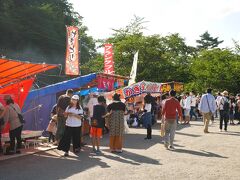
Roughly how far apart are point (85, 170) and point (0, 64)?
5246 mm

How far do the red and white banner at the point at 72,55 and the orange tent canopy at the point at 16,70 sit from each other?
4.92 meters

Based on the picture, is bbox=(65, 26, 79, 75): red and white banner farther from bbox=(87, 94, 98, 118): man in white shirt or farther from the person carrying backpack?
the person carrying backpack

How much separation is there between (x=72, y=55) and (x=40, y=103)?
420cm

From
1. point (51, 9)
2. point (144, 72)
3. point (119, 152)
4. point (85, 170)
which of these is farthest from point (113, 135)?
point (51, 9)

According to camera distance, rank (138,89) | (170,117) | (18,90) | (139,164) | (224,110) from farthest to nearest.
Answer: (138,89) < (224,110) < (18,90) < (170,117) < (139,164)

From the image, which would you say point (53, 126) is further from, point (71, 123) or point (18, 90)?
point (71, 123)

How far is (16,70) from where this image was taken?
13.2 metres

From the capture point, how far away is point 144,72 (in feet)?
111

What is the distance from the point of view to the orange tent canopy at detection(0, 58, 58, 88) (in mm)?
12269

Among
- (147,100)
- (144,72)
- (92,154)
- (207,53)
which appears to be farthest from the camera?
(207,53)

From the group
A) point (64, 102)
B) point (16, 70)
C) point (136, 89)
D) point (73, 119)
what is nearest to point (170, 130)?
point (73, 119)

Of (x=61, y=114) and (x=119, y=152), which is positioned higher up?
(x=61, y=114)

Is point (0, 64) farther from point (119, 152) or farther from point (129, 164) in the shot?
point (129, 164)

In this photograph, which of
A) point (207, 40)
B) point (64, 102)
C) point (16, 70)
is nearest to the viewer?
point (64, 102)
